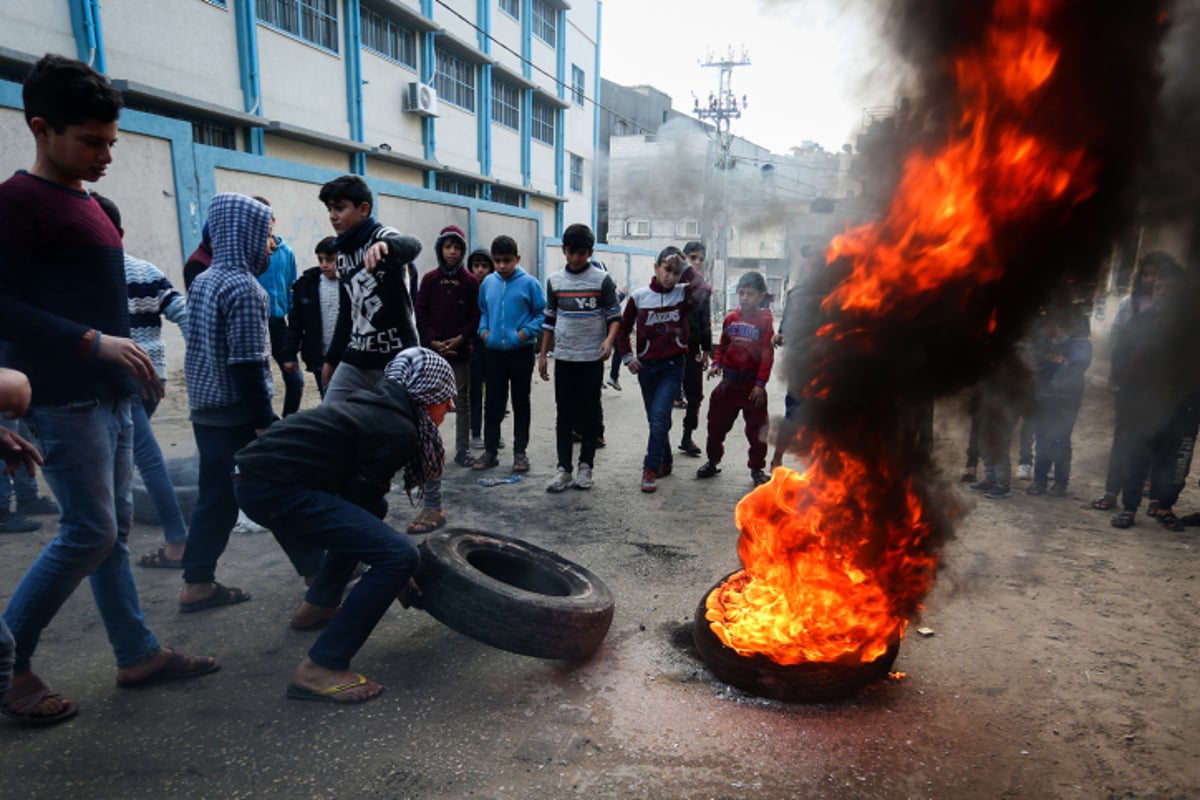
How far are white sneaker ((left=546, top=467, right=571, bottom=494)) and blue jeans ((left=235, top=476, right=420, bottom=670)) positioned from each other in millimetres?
2993

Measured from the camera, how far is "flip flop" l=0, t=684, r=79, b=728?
104 inches

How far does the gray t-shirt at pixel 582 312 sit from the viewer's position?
19.8ft

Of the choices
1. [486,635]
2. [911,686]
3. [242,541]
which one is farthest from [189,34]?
[911,686]

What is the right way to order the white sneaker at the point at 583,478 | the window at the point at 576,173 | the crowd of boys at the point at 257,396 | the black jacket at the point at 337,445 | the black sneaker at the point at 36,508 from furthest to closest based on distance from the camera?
1. the window at the point at 576,173
2. the white sneaker at the point at 583,478
3. the black sneaker at the point at 36,508
4. the black jacket at the point at 337,445
5. the crowd of boys at the point at 257,396

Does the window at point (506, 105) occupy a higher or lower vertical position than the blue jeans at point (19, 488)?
higher

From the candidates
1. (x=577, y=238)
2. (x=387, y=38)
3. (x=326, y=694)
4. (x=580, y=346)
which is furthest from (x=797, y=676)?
(x=387, y=38)

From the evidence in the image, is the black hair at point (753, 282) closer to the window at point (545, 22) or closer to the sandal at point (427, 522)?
the sandal at point (427, 522)

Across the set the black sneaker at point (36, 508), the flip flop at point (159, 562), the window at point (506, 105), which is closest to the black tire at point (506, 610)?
the flip flop at point (159, 562)

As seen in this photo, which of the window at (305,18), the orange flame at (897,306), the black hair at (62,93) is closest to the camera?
the black hair at (62,93)

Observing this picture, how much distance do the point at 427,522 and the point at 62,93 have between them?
10.4 ft

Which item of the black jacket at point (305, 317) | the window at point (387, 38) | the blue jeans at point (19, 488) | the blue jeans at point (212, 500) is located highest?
the window at point (387, 38)

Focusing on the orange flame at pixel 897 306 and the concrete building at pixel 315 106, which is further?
the concrete building at pixel 315 106

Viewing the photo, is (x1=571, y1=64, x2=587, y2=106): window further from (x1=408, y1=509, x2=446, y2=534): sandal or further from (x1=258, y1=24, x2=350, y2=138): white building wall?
(x1=408, y1=509, x2=446, y2=534): sandal

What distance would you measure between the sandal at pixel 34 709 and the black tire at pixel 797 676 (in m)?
2.60
